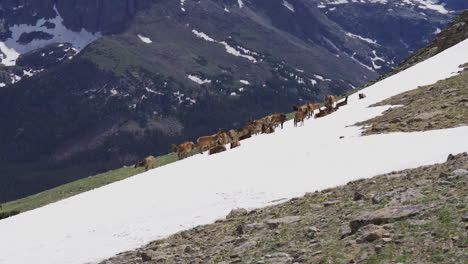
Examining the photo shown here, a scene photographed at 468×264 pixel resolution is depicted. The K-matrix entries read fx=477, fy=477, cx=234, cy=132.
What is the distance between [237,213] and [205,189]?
6.58 m

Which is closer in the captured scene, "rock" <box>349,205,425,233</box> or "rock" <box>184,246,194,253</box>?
"rock" <box>349,205,425,233</box>

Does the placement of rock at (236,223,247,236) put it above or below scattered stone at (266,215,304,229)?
below

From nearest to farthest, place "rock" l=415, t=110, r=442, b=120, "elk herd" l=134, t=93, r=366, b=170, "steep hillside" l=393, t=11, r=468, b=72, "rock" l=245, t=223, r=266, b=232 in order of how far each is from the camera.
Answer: "rock" l=245, t=223, r=266, b=232, "rock" l=415, t=110, r=442, b=120, "elk herd" l=134, t=93, r=366, b=170, "steep hillside" l=393, t=11, r=468, b=72

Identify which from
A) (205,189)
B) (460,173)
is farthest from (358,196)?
(205,189)

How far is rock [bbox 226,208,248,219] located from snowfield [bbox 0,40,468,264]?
2.86 ft

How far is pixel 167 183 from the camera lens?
1180 inches

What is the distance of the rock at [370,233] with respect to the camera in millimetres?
11852

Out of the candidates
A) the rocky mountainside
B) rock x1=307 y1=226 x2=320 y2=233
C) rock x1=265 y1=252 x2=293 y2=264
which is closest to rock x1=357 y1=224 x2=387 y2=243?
the rocky mountainside

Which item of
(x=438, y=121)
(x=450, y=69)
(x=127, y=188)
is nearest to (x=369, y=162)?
(x=438, y=121)

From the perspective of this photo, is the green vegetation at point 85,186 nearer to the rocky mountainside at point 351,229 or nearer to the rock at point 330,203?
the rocky mountainside at point 351,229

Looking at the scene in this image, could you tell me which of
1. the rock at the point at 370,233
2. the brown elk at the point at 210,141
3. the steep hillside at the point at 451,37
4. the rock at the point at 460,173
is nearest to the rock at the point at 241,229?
the rock at the point at 370,233

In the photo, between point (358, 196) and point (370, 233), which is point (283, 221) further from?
point (370, 233)

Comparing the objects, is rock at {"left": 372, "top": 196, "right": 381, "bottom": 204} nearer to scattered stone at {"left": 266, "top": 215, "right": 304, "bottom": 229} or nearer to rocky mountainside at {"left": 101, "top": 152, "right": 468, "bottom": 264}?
rocky mountainside at {"left": 101, "top": 152, "right": 468, "bottom": 264}

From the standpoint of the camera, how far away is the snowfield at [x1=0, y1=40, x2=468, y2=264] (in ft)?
67.1
